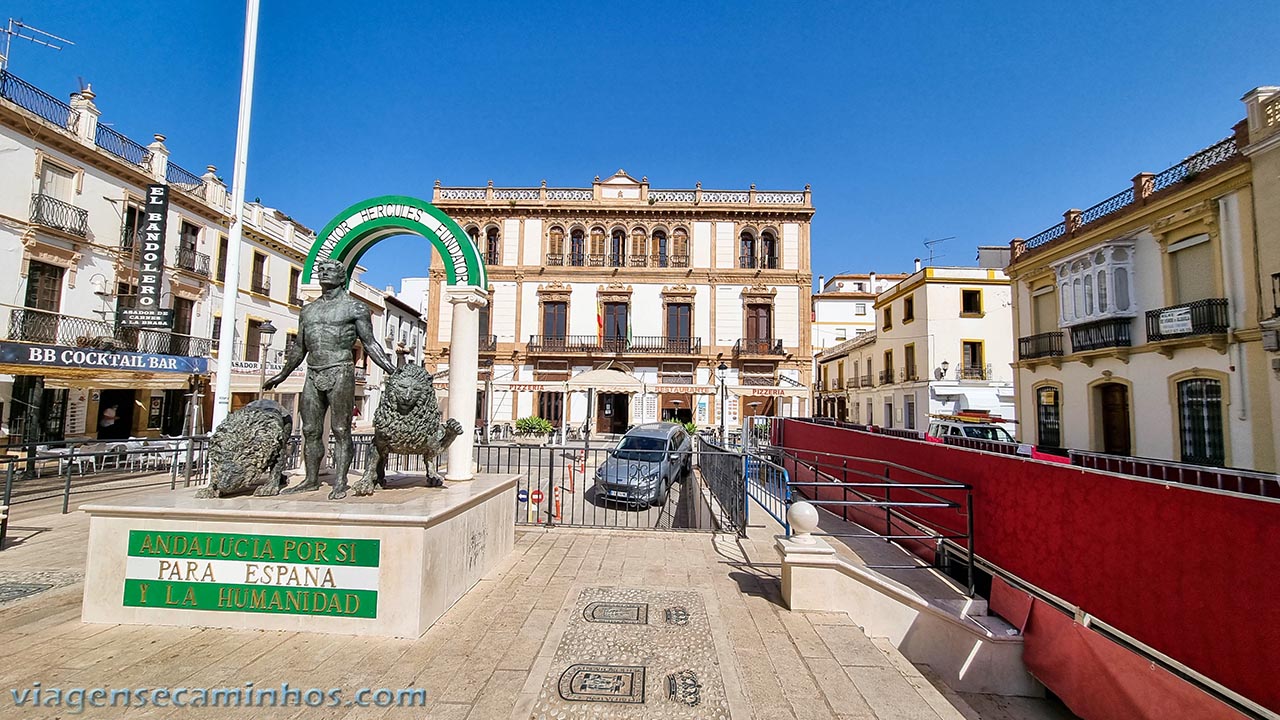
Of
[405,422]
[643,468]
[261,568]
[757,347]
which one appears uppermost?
[757,347]

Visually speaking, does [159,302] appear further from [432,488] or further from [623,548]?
[623,548]

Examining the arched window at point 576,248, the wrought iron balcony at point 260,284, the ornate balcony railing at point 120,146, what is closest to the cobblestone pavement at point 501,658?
the ornate balcony railing at point 120,146

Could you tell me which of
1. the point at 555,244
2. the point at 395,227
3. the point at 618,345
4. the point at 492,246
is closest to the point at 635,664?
the point at 395,227

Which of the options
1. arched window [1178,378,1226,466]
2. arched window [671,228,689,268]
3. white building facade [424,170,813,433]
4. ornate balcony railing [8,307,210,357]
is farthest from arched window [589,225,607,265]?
arched window [1178,378,1226,466]

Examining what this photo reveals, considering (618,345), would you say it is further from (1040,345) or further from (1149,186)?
(1149,186)

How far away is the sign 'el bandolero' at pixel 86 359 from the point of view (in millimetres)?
9055

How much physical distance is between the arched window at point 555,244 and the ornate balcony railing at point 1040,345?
2088 cm

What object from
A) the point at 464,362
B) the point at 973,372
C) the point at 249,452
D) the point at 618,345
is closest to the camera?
the point at 249,452

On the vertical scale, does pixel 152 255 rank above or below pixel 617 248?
below

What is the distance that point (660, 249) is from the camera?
2595 centimetres

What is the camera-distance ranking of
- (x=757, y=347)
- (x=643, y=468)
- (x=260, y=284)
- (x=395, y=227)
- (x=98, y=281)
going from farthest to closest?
(x=757, y=347) < (x=260, y=284) < (x=98, y=281) < (x=643, y=468) < (x=395, y=227)

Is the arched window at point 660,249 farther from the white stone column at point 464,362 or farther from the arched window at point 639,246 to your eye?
the white stone column at point 464,362

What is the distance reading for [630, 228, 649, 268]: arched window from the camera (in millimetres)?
25766

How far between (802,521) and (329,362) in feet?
15.1
